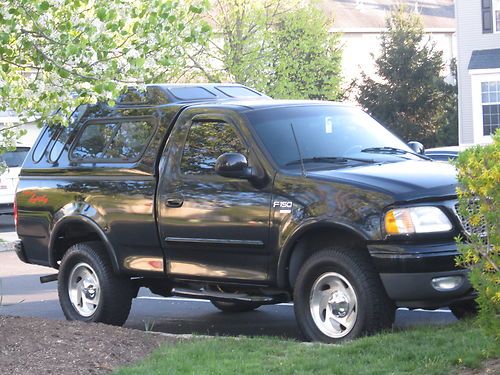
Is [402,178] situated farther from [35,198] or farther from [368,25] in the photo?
[368,25]

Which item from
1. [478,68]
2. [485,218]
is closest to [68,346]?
[485,218]

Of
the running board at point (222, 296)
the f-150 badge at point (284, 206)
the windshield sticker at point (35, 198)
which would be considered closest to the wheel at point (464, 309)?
the running board at point (222, 296)

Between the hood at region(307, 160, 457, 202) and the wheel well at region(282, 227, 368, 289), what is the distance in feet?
1.28

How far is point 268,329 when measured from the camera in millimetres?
9141

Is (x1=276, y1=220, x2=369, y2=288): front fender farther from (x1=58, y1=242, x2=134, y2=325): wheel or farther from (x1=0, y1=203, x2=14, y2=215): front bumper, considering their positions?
(x1=0, y1=203, x2=14, y2=215): front bumper

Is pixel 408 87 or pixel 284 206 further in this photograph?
pixel 408 87

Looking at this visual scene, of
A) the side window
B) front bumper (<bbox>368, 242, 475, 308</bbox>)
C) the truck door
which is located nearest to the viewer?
front bumper (<bbox>368, 242, 475, 308</bbox>)

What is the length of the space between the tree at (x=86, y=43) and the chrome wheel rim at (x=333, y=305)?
2.10m

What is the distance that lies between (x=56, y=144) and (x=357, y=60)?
48452mm

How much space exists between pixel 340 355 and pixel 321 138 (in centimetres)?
240

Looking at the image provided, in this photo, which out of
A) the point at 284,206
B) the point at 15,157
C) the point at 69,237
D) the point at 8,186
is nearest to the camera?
the point at 284,206

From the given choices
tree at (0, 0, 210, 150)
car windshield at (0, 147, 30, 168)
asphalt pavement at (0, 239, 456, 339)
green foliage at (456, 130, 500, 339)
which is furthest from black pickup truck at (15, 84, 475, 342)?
car windshield at (0, 147, 30, 168)

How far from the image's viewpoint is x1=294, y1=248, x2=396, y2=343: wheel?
7204 millimetres

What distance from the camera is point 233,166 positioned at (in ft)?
25.6
